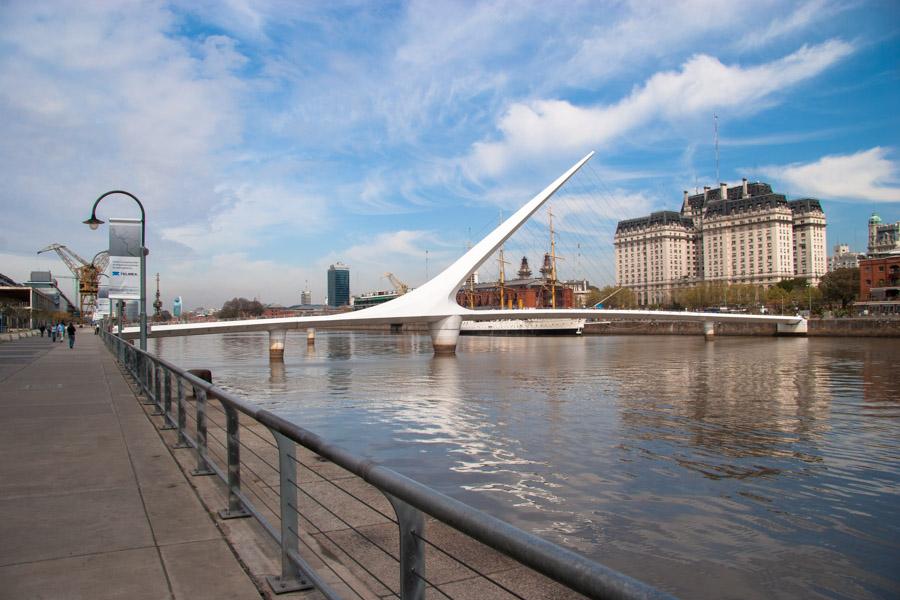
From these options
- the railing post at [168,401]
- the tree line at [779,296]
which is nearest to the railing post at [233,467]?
the railing post at [168,401]

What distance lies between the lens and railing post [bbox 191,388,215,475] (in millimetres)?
5201

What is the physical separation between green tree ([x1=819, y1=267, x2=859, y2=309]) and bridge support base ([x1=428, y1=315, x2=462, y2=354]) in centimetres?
6974

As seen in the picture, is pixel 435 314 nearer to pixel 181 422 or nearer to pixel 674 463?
pixel 674 463

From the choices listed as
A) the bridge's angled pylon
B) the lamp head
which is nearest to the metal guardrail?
the lamp head

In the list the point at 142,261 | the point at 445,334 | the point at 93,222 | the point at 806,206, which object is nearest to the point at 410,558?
the point at 142,261

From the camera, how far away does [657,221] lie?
512 feet

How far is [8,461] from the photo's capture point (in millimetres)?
6199

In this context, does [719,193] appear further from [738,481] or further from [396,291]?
[738,481]

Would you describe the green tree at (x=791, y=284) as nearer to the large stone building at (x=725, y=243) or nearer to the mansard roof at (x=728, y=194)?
the large stone building at (x=725, y=243)

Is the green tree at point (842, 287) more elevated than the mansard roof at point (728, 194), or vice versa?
the mansard roof at point (728, 194)

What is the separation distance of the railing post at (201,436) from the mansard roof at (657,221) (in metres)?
158

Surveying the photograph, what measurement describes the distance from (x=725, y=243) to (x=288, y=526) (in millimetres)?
154005

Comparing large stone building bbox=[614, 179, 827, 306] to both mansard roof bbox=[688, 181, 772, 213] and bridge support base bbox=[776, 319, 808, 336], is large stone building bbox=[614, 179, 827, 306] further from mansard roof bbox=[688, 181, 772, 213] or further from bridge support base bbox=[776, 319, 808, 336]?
bridge support base bbox=[776, 319, 808, 336]

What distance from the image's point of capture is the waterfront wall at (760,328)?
2352 inches
